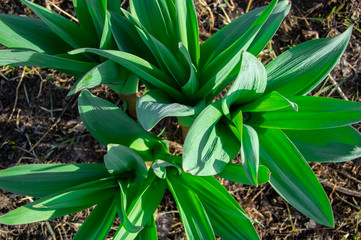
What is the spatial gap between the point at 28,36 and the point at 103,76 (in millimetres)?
326

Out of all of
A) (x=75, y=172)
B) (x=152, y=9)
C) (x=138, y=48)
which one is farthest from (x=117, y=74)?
(x=75, y=172)

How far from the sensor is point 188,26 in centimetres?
91

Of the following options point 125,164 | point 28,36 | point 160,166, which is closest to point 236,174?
point 160,166

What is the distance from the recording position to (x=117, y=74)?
0.97 metres

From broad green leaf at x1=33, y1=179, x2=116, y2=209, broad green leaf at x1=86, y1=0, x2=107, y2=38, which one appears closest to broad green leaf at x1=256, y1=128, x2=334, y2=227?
broad green leaf at x1=33, y1=179, x2=116, y2=209

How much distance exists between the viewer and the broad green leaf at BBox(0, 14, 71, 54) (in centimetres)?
A: 94

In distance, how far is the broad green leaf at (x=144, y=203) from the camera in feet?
2.78

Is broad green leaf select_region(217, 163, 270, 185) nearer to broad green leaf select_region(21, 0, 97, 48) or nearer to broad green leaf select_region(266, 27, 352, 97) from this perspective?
broad green leaf select_region(266, 27, 352, 97)

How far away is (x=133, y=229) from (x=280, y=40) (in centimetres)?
132

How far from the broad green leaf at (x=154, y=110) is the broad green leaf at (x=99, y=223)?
37 centimetres

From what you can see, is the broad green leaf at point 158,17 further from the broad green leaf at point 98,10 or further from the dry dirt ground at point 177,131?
the dry dirt ground at point 177,131

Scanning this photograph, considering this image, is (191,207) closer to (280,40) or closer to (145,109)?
(145,109)

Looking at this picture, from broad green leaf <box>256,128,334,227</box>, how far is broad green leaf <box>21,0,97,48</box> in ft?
2.25

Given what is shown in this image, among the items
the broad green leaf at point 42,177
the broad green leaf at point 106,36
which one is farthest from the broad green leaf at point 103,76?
the broad green leaf at point 42,177
